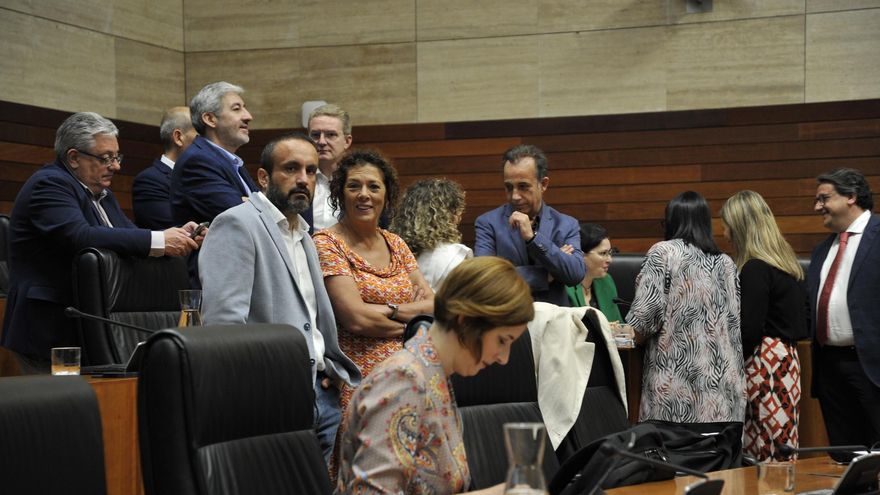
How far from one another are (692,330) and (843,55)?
3216 mm

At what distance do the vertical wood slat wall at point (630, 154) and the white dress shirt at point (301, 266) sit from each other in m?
3.95

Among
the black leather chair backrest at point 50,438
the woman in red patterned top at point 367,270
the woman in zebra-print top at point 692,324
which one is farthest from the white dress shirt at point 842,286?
the black leather chair backrest at point 50,438

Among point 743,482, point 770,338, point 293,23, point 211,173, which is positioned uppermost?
point 293,23

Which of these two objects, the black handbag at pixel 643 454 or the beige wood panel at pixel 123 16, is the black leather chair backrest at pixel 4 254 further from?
the black handbag at pixel 643 454

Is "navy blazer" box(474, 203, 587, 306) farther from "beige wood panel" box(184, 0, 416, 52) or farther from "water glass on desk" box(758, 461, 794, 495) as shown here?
"beige wood panel" box(184, 0, 416, 52)

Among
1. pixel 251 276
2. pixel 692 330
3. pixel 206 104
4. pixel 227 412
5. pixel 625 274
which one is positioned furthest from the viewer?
pixel 625 274

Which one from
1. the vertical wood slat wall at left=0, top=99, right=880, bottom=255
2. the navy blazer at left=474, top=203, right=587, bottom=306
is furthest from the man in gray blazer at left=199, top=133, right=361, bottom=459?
the vertical wood slat wall at left=0, top=99, right=880, bottom=255

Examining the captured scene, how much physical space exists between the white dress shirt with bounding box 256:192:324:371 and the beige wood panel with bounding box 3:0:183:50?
433 cm

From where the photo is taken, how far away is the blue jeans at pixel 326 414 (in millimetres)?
3098

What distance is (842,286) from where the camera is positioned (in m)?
5.22

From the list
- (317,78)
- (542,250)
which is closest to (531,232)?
(542,250)

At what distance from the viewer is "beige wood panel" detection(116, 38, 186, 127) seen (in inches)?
295

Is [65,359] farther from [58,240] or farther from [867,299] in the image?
[867,299]

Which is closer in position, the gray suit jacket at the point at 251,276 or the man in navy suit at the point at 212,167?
the gray suit jacket at the point at 251,276
